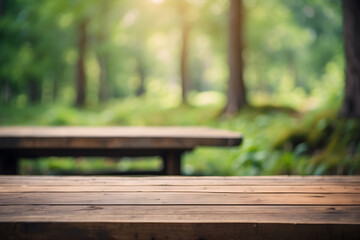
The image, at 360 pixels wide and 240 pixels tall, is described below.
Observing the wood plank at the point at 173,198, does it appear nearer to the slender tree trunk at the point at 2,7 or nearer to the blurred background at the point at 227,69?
the blurred background at the point at 227,69

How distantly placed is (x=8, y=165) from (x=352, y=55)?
17.7ft

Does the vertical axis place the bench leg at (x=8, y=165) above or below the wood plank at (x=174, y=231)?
below

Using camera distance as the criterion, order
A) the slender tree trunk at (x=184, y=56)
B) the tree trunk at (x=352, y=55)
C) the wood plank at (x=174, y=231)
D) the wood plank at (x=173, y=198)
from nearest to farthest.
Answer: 1. the wood plank at (x=174, y=231)
2. the wood plank at (x=173, y=198)
3. the tree trunk at (x=352, y=55)
4. the slender tree trunk at (x=184, y=56)

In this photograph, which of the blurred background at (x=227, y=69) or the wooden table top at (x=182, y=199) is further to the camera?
Result: the blurred background at (x=227, y=69)

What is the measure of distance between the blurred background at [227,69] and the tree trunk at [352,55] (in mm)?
315

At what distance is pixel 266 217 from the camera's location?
58.7 inches

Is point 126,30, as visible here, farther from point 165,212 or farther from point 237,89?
point 165,212

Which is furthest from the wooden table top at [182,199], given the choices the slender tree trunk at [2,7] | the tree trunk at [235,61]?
the slender tree trunk at [2,7]

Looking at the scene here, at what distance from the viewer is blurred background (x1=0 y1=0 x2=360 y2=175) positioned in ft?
18.3

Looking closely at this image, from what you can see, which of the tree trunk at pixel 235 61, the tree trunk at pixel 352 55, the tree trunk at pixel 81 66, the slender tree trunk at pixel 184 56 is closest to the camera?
the tree trunk at pixel 352 55

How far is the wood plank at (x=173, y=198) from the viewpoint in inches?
67.6

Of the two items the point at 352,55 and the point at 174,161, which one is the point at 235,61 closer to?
the point at 352,55

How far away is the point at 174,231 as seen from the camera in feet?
4.68

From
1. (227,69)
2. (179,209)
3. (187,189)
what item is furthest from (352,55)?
(227,69)
